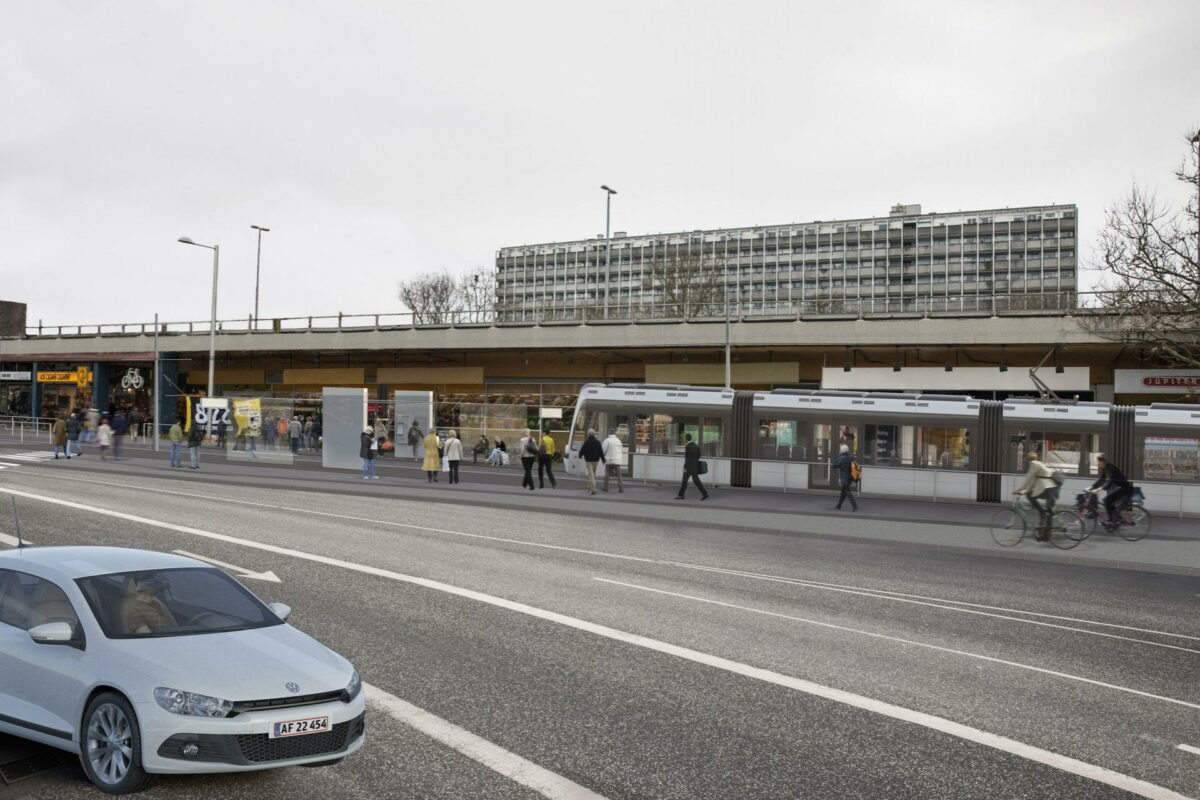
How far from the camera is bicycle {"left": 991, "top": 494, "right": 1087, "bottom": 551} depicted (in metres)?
18.2

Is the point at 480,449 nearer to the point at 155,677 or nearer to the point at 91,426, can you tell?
the point at 91,426

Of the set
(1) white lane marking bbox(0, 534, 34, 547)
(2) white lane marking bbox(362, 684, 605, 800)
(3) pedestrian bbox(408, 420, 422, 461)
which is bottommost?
(2) white lane marking bbox(362, 684, 605, 800)

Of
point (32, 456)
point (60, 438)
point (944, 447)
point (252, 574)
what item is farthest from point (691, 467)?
point (32, 456)

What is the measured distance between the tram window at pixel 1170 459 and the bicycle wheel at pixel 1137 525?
6.05 meters

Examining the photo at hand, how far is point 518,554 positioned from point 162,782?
31.6ft

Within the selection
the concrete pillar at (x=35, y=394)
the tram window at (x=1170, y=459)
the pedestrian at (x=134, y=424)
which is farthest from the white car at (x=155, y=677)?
the concrete pillar at (x=35, y=394)

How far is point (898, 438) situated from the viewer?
27.9 metres

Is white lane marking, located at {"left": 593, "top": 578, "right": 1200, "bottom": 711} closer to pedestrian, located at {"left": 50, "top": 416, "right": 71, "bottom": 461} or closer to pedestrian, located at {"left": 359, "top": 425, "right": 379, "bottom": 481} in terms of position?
pedestrian, located at {"left": 359, "top": 425, "right": 379, "bottom": 481}

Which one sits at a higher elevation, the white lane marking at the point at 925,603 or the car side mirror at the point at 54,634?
the car side mirror at the point at 54,634

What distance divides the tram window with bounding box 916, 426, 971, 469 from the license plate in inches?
972

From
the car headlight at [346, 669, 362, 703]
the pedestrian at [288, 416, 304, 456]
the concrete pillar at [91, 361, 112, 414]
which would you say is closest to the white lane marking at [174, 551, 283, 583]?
the car headlight at [346, 669, 362, 703]

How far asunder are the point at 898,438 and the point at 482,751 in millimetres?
23771

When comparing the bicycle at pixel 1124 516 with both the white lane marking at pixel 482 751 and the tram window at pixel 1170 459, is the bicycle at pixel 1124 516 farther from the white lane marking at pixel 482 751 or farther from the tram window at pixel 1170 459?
the white lane marking at pixel 482 751

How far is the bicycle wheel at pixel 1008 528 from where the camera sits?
18391 millimetres
